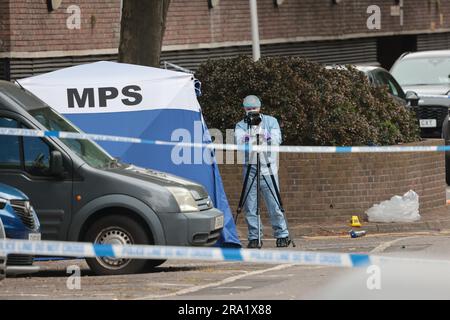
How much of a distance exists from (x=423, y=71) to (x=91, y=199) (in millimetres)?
14523

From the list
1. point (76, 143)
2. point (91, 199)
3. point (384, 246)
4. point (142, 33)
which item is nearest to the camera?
point (91, 199)

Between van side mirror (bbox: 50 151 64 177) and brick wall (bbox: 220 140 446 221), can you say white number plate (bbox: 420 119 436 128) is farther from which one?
van side mirror (bbox: 50 151 64 177)

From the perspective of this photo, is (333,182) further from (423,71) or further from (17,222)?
(423,71)

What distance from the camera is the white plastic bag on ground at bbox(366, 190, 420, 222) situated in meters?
17.7

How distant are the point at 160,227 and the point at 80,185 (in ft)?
2.84

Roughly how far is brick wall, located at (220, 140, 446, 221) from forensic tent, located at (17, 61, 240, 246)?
2274 mm

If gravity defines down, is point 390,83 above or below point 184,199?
above

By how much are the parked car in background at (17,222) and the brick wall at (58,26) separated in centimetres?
1299

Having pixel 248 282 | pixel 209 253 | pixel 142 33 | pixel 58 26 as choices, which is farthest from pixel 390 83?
pixel 209 253

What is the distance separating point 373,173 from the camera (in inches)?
715

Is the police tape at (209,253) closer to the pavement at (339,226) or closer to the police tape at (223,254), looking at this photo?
the police tape at (223,254)

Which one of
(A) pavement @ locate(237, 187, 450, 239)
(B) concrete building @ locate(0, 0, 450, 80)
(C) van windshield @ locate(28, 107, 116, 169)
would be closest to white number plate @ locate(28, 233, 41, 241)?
(C) van windshield @ locate(28, 107, 116, 169)

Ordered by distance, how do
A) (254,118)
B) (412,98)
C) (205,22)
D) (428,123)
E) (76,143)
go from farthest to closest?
1. (205,22)
2. (428,123)
3. (412,98)
4. (254,118)
5. (76,143)

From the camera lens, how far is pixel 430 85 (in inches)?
1006
